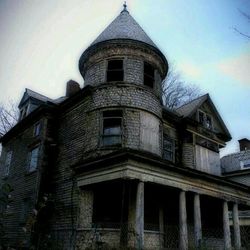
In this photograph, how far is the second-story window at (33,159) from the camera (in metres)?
19.6

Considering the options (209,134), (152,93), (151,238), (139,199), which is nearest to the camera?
(139,199)

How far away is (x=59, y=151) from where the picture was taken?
1872 centimetres

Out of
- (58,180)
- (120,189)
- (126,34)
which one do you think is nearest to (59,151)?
(58,180)

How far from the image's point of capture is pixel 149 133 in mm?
16812

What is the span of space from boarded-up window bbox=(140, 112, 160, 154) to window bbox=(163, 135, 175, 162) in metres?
2.34

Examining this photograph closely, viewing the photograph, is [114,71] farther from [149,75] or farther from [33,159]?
[33,159]

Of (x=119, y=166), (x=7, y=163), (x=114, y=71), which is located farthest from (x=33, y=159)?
(x=119, y=166)

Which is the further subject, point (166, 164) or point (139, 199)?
point (166, 164)

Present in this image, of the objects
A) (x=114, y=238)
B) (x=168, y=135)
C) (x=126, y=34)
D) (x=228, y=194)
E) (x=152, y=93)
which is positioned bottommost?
(x=114, y=238)

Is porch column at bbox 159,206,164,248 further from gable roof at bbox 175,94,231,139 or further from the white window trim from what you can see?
the white window trim

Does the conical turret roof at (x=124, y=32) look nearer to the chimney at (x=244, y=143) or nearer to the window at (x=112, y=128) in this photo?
the window at (x=112, y=128)

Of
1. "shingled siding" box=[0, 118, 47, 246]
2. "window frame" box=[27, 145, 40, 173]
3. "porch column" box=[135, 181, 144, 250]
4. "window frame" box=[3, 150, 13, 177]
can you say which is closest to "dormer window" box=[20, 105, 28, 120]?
"shingled siding" box=[0, 118, 47, 246]

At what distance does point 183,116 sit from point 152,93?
13.2 feet

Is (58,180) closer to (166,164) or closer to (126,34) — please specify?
(166,164)
